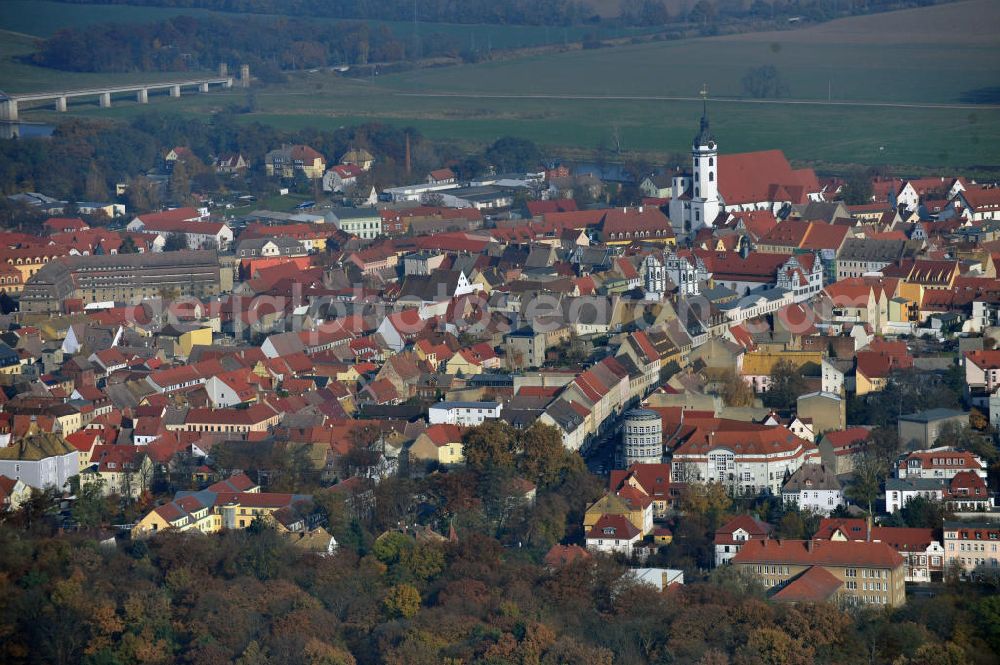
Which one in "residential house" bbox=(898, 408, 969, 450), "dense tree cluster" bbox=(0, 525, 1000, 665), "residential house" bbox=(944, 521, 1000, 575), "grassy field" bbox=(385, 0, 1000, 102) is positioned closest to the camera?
"dense tree cluster" bbox=(0, 525, 1000, 665)

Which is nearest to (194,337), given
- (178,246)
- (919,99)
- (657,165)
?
(178,246)

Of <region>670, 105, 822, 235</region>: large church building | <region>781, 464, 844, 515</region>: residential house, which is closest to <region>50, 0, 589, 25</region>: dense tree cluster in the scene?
<region>670, 105, 822, 235</region>: large church building

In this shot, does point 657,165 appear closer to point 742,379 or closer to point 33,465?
point 742,379

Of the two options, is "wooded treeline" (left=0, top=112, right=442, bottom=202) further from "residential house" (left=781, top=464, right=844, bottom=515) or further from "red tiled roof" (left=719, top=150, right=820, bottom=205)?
"residential house" (left=781, top=464, right=844, bottom=515)

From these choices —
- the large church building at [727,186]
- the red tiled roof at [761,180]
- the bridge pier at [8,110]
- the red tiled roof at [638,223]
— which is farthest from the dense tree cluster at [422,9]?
the red tiled roof at [638,223]

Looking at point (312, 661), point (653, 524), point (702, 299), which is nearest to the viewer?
point (312, 661)

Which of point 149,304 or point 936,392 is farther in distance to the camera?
point 149,304
